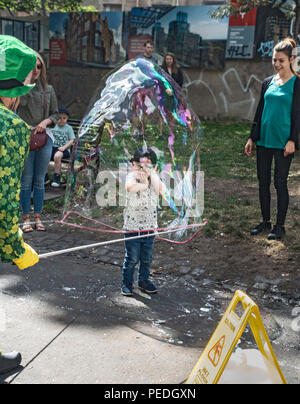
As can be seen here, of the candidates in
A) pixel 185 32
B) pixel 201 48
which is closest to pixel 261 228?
pixel 201 48

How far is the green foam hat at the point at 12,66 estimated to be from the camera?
8.19 ft

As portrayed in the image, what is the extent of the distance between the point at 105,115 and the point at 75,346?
181 centimetres

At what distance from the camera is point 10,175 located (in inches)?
94.5

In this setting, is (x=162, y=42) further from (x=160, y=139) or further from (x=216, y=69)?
(x=160, y=139)

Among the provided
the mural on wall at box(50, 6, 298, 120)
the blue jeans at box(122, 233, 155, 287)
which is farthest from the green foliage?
the blue jeans at box(122, 233, 155, 287)

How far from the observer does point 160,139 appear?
4168 mm

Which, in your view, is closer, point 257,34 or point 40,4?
point 257,34

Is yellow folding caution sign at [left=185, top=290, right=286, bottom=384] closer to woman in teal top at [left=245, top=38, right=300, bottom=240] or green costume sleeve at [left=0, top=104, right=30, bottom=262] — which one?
green costume sleeve at [left=0, top=104, right=30, bottom=262]

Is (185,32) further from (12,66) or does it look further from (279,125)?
(12,66)

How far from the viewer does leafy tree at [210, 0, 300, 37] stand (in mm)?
10880

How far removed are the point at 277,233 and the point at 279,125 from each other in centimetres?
108

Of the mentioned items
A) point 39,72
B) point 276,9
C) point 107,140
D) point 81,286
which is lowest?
point 81,286

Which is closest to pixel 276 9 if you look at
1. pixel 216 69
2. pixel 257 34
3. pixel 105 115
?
A: pixel 257 34

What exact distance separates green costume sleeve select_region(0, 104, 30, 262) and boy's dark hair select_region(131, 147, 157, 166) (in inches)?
55.2
